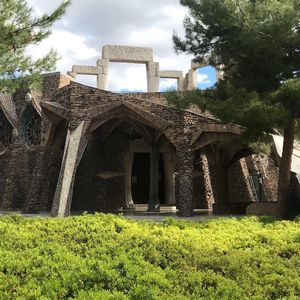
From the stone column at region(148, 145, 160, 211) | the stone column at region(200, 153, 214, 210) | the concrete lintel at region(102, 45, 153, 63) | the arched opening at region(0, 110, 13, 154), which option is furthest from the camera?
the concrete lintel at region(102, 45, 153, 63)

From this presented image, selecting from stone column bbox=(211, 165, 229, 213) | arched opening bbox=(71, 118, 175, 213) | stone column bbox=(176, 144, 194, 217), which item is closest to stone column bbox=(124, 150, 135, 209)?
arched opening bbox=(71, 118, 175, 213)

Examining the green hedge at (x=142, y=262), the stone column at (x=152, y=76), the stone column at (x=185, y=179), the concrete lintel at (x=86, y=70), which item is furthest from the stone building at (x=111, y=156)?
the green hedge at (x=142, y=262)

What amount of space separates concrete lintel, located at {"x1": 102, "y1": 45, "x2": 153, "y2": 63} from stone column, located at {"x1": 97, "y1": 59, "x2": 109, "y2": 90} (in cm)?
29

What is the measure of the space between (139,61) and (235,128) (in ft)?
36.9

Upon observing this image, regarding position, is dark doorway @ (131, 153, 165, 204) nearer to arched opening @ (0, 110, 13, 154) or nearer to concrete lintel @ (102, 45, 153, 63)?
concrete lintel @ (102, 45, 153, 63)

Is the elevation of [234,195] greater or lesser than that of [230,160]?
lesser

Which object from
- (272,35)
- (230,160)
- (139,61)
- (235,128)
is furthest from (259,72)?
(139,61)

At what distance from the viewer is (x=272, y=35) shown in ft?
26.4

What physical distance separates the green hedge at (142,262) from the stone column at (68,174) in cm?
690

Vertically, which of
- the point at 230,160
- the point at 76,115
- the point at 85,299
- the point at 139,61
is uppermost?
the point at 139,61

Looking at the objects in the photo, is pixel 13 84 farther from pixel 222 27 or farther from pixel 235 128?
pixel 235 128

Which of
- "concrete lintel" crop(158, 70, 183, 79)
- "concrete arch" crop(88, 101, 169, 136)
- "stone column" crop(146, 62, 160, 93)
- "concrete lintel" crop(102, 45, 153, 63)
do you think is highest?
"concrete lintel" crop(102, 45, 153, 63)

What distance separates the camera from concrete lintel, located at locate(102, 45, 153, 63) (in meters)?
22.5

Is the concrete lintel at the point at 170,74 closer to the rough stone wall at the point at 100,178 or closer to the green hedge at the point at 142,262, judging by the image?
the rough stone wall at the point at 100,178
